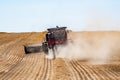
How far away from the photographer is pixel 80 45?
3231cm

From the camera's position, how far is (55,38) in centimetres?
2969

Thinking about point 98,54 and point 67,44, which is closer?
point 98,54

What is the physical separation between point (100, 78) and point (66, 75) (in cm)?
227

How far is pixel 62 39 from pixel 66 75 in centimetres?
1284

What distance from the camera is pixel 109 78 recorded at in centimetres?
1519

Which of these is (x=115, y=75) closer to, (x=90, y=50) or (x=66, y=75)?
(x=66, y=75)

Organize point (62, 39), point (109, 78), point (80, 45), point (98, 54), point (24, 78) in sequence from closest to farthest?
point (109, 78) < point (24, 78) < point (98, 54) < point (62, 39) < point (80, 45)

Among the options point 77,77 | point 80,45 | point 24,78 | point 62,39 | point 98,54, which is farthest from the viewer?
point 80,45

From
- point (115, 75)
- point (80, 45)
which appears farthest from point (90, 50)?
point (115, 75)

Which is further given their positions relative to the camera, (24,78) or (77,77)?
(24,78)

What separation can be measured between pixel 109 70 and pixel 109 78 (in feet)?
9.39

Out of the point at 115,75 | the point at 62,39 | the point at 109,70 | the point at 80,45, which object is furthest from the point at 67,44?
the point at 115,75

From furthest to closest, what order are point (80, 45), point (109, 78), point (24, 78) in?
point (80, 45)
point (24, 78)
point (109, 78)

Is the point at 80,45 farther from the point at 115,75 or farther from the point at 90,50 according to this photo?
the point at 115,75
